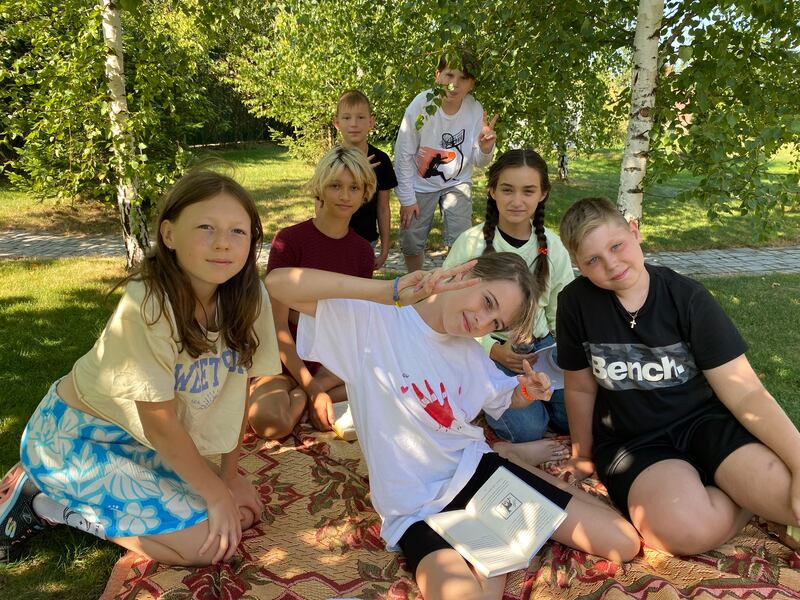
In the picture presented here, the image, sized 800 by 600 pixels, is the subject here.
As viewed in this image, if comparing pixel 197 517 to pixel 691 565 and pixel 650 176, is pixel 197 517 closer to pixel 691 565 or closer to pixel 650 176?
pixel 691 565

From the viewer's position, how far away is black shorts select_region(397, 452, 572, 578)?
2230 millimetres

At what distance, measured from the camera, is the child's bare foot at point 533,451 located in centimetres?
312

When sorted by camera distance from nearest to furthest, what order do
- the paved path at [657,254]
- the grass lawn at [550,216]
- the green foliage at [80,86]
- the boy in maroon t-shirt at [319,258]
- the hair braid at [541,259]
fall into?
1. the boy in maroon t-shirt at [319,258]
2. the hair braid at [541,259]
3. the green foliage at [80,86]
4. the paved path at [657,254]
5. the grass lawn at [550,216]

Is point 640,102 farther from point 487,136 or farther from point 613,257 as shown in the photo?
point 613,257

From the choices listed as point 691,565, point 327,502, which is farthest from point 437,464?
point 691,565

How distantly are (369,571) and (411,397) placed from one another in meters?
0.70

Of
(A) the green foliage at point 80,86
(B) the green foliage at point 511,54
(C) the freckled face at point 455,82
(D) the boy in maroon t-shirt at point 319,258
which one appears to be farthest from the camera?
(A) the green foliage at point 80,86

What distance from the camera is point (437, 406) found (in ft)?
8.02

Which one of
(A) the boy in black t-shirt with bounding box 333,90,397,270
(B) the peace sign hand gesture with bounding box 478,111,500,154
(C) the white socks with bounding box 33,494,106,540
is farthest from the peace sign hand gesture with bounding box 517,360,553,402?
(B) the peace sign hand gesture with bounding box 478,111,500,154

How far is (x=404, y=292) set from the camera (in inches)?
84.3

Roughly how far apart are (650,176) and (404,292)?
256cm

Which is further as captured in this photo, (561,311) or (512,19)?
(512,19)

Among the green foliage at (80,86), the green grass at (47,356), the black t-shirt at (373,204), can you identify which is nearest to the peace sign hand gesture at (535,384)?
the green grass at (47,356)

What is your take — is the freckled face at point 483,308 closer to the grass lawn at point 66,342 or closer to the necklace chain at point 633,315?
the necklace chain at point 633,315
